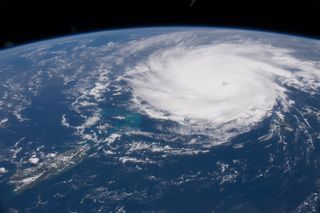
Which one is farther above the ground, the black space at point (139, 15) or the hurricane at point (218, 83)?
the black space at point (139, 15)

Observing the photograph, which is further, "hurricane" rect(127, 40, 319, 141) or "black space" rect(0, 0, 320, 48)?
"hurricane" rect(127, 40, 319, 141)

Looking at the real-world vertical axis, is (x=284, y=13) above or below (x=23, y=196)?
above

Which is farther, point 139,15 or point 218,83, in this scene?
point 218,83

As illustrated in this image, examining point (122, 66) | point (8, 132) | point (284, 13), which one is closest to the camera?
point (284, 13)

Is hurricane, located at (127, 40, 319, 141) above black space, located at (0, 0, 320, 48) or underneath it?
underneath

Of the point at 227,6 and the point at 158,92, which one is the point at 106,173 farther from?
the point at 227,6

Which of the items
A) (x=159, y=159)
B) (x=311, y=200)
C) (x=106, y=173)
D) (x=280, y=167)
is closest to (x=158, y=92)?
(x=159, y=159)

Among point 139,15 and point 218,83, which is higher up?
point 139,15

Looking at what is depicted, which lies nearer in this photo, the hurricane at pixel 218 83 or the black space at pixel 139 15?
the black space at pixel 139 15
